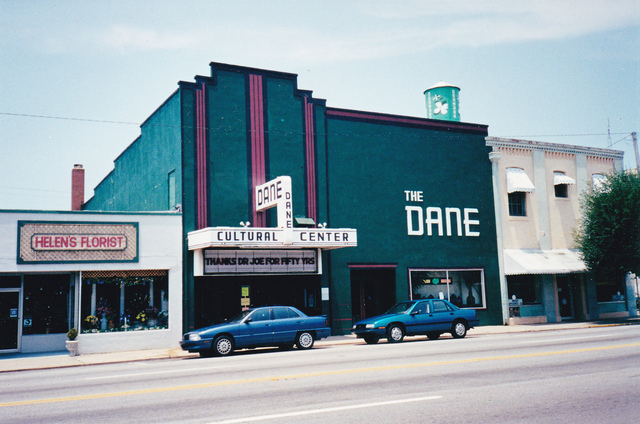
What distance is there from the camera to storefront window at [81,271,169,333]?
21.3 meters

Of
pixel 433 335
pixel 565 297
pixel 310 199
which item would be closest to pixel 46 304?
pixel 310 199

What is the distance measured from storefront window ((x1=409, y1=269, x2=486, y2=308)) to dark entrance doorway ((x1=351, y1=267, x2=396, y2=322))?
103 centimetres

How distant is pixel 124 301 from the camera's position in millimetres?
21859

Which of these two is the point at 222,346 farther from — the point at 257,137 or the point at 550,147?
the point at 550,147

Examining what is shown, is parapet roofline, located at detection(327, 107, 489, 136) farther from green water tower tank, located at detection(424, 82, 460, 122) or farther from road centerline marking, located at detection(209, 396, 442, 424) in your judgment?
road centerline marking, located at detection(209, 396, 442, 424)

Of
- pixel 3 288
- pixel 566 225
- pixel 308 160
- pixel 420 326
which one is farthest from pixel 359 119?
pixel 3 288

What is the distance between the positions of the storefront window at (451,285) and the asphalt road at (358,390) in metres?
12.8

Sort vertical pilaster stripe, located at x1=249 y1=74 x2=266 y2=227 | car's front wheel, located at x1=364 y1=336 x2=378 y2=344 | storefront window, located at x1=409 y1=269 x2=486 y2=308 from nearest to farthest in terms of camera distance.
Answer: car's front wheel, located at x1=364 y1=336 x2=378 y2=344, vertical pilaster stripe, located at x1=249 y1=74 x2=266 y2=227, storefront window, located at x1=409 y1=269 x2=486 y2=308

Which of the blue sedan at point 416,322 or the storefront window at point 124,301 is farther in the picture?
the storefront window at point 124,301

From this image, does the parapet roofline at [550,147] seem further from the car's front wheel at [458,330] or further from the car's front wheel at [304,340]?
the car's front wheel at [304,340]

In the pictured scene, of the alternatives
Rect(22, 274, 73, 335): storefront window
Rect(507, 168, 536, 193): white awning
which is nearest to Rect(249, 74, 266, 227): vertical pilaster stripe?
Rect(22, 274, 73, 335): storefront window

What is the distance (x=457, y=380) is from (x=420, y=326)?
10818 mm

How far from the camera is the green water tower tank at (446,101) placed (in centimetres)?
3731

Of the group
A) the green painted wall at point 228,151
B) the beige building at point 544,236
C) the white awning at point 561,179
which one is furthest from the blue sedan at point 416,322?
the white awning at point 561,179
